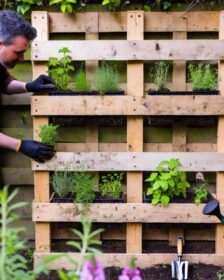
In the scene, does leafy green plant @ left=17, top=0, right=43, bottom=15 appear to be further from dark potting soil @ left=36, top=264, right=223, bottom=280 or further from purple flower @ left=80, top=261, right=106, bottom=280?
purple flower @ left=80, top=261, right=106, bottom=280

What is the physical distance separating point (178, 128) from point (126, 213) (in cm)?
68

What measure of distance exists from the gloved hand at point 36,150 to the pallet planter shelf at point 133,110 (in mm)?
64

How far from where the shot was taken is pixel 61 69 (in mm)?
2992

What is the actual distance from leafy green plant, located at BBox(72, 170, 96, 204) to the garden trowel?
64 cm

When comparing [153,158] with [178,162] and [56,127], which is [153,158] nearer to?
[178,162]

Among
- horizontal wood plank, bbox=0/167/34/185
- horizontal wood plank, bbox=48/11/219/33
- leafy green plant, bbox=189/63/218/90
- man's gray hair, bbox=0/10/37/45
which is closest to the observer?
man's gray hair, bbox=0/10/37/45

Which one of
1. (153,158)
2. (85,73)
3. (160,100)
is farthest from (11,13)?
(153,158)

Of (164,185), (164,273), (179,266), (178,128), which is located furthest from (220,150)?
(164,273)

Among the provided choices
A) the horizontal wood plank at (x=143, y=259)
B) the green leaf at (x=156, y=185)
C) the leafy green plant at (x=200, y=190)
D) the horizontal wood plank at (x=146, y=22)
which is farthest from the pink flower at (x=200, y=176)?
the horizontal wood plank at (x=146, y=22)

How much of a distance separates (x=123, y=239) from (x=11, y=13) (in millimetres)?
1712

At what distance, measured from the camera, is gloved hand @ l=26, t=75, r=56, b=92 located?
296 cm

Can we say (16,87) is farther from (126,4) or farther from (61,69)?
(126,4)

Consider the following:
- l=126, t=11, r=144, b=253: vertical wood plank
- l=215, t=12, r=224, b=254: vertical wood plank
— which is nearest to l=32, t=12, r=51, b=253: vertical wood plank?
l=126, t=11, r=144, b=253: vertical wood plank

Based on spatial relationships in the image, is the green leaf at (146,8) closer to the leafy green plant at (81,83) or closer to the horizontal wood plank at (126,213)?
the leafy green plant at (81,83)
